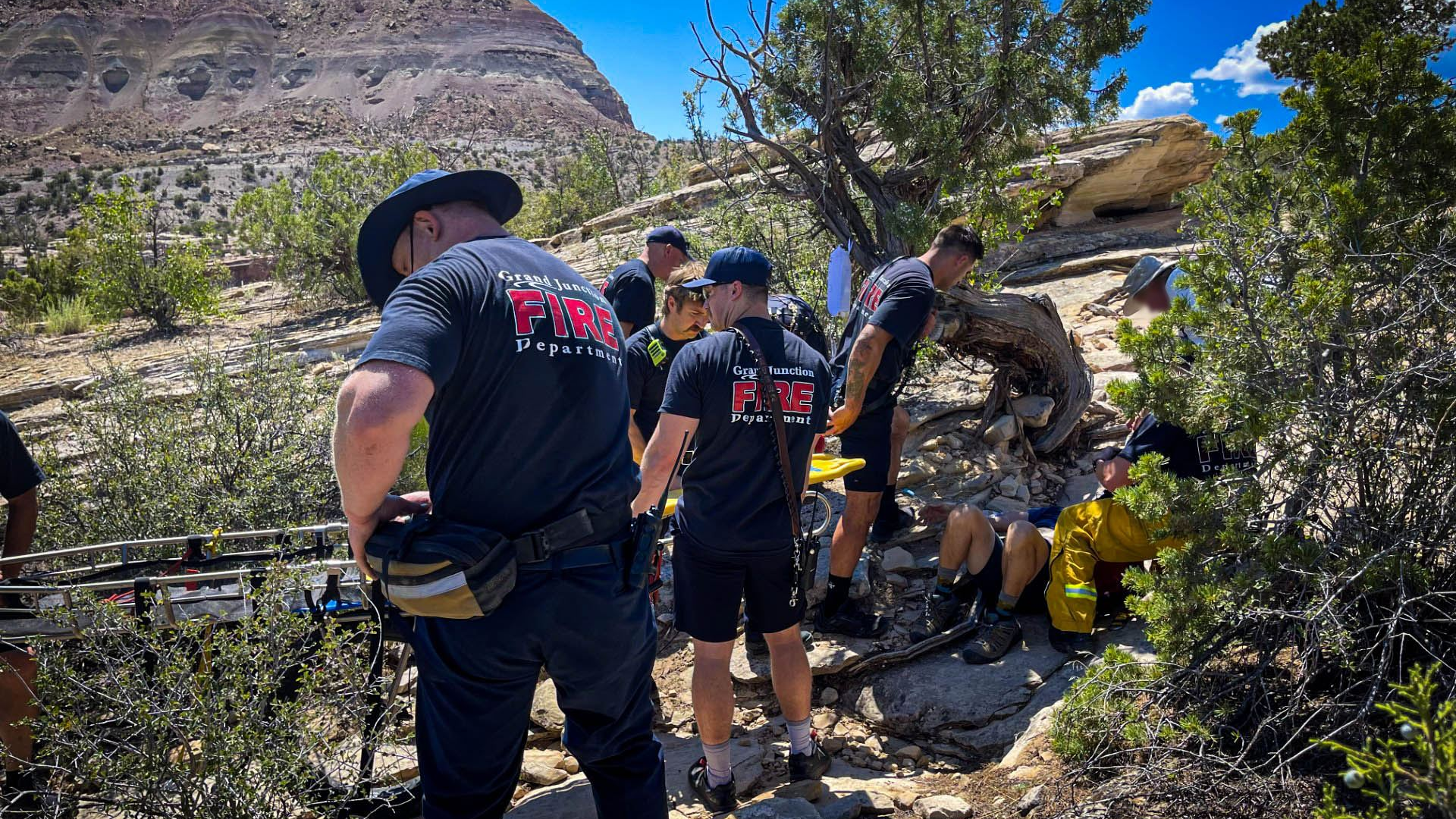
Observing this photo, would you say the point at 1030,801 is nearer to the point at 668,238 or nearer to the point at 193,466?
the point at 668,238

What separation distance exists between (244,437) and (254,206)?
1560cm

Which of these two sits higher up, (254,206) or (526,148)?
(526,148)

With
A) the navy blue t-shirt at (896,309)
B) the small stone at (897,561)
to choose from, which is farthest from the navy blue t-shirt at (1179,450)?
the small stone at (897,561)

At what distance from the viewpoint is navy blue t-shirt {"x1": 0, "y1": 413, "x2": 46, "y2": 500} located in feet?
11.7

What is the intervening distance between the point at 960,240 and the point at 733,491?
2122 mm

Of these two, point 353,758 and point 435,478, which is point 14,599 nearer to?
point 353,758

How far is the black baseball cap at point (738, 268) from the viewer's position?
10.5ft

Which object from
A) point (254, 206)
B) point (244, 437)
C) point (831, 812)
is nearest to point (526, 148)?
point (254, 206)

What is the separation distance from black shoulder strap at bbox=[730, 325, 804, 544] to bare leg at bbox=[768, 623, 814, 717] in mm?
386

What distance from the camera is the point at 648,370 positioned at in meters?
4.07

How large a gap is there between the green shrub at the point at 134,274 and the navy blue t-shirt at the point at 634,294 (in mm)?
12072

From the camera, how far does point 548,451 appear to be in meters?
2.16

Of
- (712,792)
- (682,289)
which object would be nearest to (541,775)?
(712,792)

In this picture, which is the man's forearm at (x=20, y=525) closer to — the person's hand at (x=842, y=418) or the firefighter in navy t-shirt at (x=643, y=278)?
the firefighter in navy t-shirt at (x=643, y=278)
